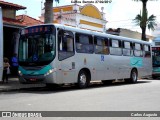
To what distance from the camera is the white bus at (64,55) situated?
1609 centimetres

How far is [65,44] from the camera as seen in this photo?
54.9ft

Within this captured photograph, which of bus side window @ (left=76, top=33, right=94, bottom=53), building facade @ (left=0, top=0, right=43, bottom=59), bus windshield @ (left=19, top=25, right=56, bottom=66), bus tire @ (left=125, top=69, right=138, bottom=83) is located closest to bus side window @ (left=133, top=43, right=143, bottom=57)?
bus tire @ (left=125, top=69, right=138, bottom=83)

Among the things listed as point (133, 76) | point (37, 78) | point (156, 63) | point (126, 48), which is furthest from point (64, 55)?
point (156, 63)

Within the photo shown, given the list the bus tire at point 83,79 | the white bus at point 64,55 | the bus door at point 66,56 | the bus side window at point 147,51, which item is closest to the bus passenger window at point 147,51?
the bus side window at point 147,51

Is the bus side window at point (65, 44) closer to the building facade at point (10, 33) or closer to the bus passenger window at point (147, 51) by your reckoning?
the building facade at point (10, 33)

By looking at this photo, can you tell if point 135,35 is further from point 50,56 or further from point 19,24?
point 50,56

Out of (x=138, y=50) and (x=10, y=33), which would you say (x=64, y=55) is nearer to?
(x=138, y=50)

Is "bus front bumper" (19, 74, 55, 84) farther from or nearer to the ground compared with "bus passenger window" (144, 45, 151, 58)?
nearer to the ground

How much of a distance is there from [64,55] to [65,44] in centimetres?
58

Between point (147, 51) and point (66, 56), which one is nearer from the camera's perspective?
point (66, 56)

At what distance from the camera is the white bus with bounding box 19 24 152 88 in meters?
16.1

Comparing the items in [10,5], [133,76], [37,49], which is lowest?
[133,76]

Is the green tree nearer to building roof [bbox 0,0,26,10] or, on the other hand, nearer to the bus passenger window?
the bus passenger window

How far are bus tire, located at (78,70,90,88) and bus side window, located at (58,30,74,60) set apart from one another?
1.42 m
